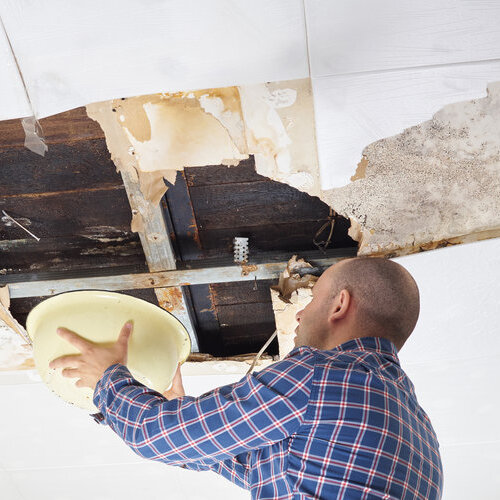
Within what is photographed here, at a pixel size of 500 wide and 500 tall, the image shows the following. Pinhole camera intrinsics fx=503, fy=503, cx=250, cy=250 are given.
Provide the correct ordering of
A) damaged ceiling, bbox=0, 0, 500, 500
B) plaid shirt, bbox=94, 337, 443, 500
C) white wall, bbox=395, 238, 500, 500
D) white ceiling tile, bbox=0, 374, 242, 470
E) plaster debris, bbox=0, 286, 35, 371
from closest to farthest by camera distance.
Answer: plaid shirt, bbox=94, 337, 443, 500, damaged ceiling, bbox=0, 0, 500, 500, white wall, bbox=395, 238, 500, 500, plaster debris, bbox=0, 286, 35, 371, white ceiling tile, bbox=0, 374, 242, 470

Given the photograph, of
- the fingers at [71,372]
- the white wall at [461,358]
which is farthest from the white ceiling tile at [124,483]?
the fingers at [71,372]

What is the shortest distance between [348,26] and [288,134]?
267 millimetres

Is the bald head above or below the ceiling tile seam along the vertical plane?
below

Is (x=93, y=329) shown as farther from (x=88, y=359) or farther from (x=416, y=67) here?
(x=416, y=67)

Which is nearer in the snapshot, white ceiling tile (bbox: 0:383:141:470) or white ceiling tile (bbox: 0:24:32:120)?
white ceiling tile (bbox: 0:24:32:120)

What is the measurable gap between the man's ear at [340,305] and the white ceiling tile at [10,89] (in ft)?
2.63

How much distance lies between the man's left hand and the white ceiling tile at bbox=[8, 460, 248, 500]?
1.25 m

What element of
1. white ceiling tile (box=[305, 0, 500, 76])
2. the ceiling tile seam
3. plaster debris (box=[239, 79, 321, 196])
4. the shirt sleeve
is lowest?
the shirt sleeve

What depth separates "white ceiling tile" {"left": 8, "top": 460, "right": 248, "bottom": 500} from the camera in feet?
7.41

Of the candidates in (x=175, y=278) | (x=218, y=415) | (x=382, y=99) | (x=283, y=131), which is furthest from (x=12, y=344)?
(x=382, y=99)

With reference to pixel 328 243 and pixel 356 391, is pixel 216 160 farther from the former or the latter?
pixel 356 391

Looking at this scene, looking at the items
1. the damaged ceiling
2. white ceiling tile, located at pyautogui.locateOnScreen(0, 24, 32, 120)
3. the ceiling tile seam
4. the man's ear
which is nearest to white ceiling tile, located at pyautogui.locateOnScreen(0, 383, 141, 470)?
the damaged ceiling

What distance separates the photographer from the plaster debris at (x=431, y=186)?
3.74 feet

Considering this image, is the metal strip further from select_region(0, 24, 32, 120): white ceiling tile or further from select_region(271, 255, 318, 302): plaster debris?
select_region(0, 24, 32, 120): white ceiling tile
